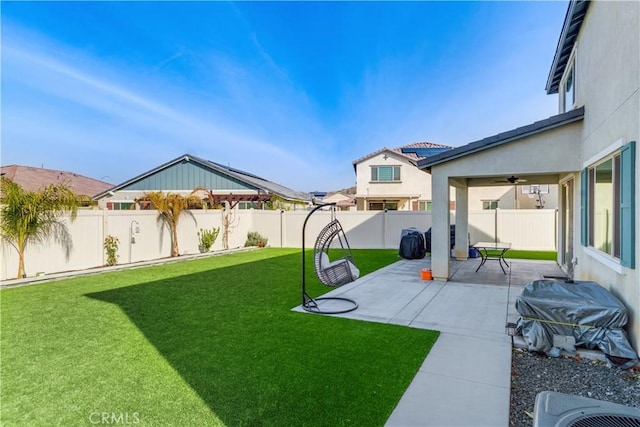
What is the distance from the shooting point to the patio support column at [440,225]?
7863 mm

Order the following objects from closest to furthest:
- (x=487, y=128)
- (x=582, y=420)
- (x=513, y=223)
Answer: (x=582, y=420) < (x=513, y=223) < (x=487, y=128)

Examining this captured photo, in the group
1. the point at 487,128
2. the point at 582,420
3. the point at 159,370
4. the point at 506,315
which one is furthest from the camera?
the point at 487,128

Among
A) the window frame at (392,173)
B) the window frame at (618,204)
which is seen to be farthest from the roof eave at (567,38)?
the window frame at (392,173)

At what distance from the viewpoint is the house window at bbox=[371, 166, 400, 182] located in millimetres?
24355

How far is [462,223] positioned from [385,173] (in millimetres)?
13248

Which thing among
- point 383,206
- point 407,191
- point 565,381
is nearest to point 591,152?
point 565,381

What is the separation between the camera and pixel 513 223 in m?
14.2

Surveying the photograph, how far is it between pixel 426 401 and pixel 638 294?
A: 2.67 m

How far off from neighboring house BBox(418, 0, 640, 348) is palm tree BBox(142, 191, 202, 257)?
898 cm

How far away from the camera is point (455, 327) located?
4.82m

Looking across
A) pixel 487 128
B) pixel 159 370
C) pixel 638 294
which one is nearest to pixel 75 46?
pixel 159 370

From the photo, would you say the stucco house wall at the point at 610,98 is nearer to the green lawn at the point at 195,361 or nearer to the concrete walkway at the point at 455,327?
the concrete walkway at the point at 455,327

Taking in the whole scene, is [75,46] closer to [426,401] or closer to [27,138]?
[27,138]

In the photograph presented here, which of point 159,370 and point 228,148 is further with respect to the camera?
point 228,148
